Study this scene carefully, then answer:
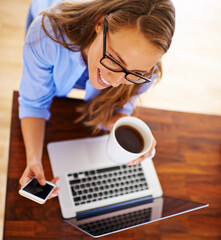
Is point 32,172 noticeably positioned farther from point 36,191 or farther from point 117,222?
point 117,222

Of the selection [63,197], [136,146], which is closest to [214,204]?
[136,146]

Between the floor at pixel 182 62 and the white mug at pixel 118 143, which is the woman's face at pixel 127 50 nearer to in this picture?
the white mug at pixel 118 143

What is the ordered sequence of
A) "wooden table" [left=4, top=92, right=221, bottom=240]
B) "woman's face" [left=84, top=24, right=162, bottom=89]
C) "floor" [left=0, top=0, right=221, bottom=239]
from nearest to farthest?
"woman's face" [left=84, top=24, right=162, bottom=89] < "wooden table" [left=4, top=92, right=221, bottom=240] < "floor" [left=0, top=0, right=221, bottom=239]

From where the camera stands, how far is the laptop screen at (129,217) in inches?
32.5

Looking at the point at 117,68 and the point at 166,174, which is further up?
the point at 117,68

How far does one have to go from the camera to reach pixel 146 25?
64 centimetres

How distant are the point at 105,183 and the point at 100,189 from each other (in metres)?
0.03

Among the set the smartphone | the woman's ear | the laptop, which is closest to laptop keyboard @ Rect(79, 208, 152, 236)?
the laptop

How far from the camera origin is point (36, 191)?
76 centimetres

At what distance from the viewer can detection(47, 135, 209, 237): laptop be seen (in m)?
0.86

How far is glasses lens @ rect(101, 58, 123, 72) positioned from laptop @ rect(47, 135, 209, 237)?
39 centimetres

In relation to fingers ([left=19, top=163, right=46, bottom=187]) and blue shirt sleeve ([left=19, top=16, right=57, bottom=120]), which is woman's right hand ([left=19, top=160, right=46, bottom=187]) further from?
blue shirt sleeve ([left=19, top=16, right=57, bottom=120])

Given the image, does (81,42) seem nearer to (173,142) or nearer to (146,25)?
(146,25)

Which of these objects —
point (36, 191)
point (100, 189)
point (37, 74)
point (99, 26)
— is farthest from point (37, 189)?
point (99, 26)
